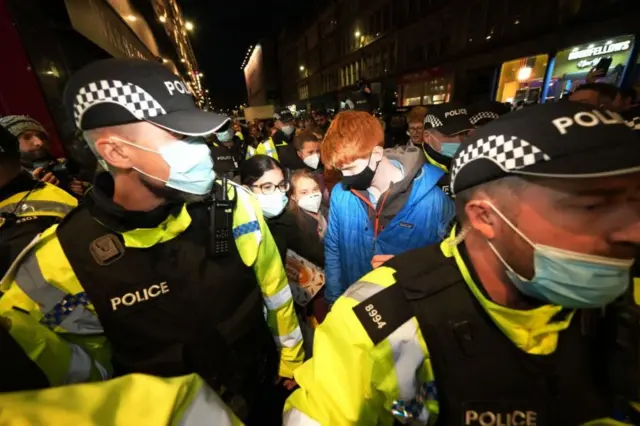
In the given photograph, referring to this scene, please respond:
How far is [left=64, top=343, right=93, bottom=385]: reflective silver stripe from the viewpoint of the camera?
1.27 m

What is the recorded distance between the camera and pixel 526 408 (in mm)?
1068

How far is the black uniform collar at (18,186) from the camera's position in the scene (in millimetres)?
2035

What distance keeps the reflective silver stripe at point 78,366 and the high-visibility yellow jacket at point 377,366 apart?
970 mm

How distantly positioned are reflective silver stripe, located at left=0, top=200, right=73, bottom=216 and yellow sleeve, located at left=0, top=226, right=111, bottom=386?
3.52ft

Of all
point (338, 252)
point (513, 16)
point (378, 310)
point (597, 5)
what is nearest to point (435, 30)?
point (513, 16)

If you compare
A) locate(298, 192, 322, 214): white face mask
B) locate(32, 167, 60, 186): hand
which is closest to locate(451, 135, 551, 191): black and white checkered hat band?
locate(298, 192, 322, 214): white face mask

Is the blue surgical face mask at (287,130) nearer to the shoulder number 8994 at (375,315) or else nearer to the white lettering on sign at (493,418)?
the shoulder number 8994 at (375,315)

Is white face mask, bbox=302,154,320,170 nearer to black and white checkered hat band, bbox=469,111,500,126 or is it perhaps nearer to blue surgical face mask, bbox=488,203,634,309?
black and white checkered hat band, bbox=469,111,500,126

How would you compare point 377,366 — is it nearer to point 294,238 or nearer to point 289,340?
point 289,340

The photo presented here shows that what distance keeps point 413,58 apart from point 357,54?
1069 centimetres

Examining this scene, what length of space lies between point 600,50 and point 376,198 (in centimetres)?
1279

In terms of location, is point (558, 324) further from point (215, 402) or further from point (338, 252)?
point (338, 252)

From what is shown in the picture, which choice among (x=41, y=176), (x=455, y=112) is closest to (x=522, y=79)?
(x=455, y=112)

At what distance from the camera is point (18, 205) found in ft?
6.69
